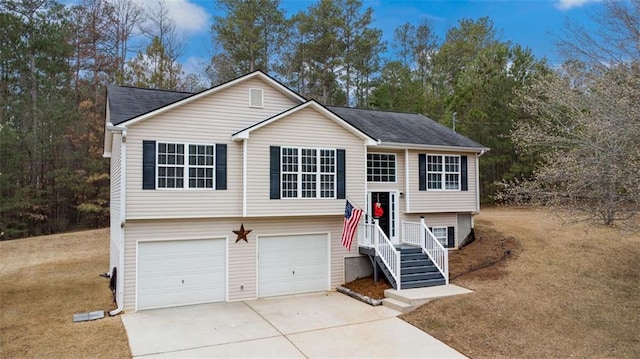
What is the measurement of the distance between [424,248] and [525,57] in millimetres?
17486

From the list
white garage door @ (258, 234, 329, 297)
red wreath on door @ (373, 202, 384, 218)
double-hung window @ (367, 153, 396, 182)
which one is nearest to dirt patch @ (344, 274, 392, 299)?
white garage door @ (258, 234, 329, 297)

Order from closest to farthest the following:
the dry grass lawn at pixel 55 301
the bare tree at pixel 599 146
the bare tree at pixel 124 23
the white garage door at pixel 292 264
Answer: the dry grass lawn at pixel 55 301 < the bare tree at pixel 599 146 < the white garage door at pixel 292 264 < the bare tree at pixel 124 23

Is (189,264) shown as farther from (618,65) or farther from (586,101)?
(618,65)

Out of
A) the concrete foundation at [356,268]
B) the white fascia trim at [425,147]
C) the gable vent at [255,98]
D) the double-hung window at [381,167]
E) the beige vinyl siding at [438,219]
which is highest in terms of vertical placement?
the gable vent at [255,98]

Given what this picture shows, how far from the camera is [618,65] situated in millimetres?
9969

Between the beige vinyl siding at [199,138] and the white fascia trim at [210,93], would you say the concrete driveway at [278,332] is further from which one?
the white fascia trim at [210,93]

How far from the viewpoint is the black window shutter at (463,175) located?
15.7 meters

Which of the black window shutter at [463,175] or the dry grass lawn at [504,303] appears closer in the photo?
the dry grass lawn at [504,303]

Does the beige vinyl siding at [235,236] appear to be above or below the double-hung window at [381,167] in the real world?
below

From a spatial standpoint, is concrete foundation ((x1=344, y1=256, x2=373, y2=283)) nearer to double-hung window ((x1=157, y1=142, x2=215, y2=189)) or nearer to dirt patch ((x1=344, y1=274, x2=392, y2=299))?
dirt patch ((x1=344, y1=274, x2=392, y2=299))

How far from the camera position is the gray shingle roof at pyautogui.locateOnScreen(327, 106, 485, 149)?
1492 cm

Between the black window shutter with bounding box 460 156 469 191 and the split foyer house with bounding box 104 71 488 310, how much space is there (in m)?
2.78

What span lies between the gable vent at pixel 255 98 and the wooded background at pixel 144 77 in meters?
14.8

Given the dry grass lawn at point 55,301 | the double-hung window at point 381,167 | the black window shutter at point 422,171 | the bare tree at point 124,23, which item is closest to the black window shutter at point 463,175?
the black window shutter at point 422,171
